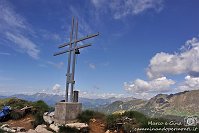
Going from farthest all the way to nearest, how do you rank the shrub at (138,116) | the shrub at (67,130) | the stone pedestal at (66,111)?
1. the stone pedestal at (66,111)
2. the shrub at (67,130)
3. the shrub at (138,116)

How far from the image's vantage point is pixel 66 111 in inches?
731

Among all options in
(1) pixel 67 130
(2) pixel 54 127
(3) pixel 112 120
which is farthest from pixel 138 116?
(2) pixel 54 127

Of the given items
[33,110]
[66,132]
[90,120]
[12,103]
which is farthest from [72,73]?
[12,103]

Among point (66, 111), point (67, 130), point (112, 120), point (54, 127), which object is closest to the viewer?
point (67, 130)

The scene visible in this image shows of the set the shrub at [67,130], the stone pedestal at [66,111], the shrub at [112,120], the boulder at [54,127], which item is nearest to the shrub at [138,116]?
the shrub at [112,120]

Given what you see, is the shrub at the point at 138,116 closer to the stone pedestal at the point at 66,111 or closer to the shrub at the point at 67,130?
the stone pedestal at the point at 66,111

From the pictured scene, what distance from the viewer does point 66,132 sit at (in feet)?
54.2

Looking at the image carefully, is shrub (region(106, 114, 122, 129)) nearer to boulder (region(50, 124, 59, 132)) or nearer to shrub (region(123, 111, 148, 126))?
shrub (region(123, 111, 148, 126))

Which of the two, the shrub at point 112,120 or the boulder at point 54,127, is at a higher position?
the shrub at point 112,120

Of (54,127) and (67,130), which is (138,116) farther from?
(54,127)

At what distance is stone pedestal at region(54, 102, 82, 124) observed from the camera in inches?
730

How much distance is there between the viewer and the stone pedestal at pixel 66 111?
18531mm

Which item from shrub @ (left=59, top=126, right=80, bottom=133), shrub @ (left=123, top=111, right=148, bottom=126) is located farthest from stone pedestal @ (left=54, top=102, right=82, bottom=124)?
shrub @ (left=123, top=111, right=148, bottom=126)

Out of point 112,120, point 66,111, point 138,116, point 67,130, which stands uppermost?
point 66,111
